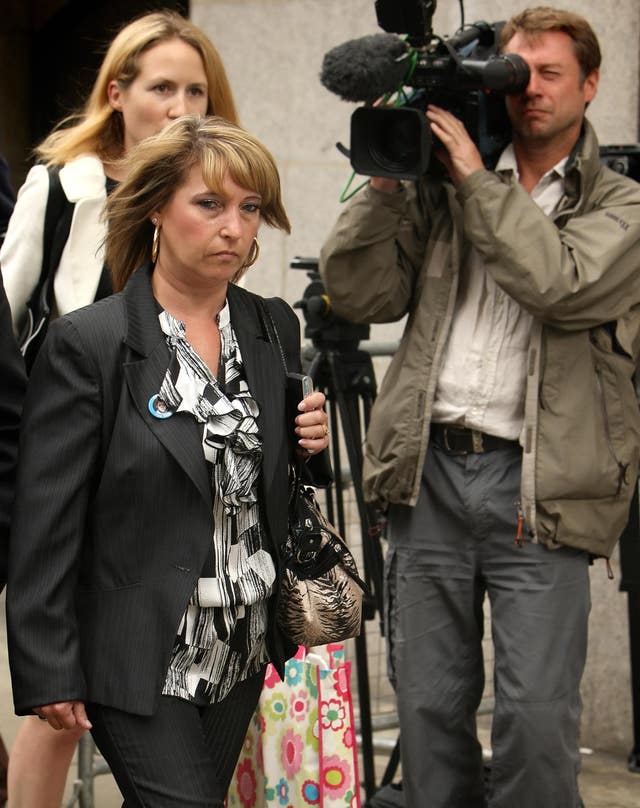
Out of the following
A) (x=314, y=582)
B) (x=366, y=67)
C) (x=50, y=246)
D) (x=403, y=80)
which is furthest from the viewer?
(x=50, y=246)

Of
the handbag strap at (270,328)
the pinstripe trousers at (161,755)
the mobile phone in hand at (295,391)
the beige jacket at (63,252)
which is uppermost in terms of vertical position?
the beige jacket at (63,252)

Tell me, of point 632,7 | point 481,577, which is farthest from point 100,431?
point 632,7

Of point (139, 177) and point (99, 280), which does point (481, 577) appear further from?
point (139, 177)

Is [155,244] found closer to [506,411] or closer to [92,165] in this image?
[92,165]

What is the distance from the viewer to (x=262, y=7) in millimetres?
6074

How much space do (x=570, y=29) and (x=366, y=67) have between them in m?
0.61

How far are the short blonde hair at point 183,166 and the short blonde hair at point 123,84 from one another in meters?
0.97

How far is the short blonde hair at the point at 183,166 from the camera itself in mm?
2756

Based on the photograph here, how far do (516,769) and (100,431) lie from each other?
4.91 feet

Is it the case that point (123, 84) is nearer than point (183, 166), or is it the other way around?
point (183, 166)

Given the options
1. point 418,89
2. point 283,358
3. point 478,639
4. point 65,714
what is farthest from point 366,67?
point 65,714

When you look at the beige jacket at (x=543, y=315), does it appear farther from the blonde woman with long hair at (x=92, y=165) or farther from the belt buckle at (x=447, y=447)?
the blonde woman with long hair at (x=92, y=165)

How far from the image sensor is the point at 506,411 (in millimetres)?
3625

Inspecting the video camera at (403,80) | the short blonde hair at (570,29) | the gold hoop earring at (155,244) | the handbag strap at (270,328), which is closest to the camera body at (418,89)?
the video camera at (403,80)
